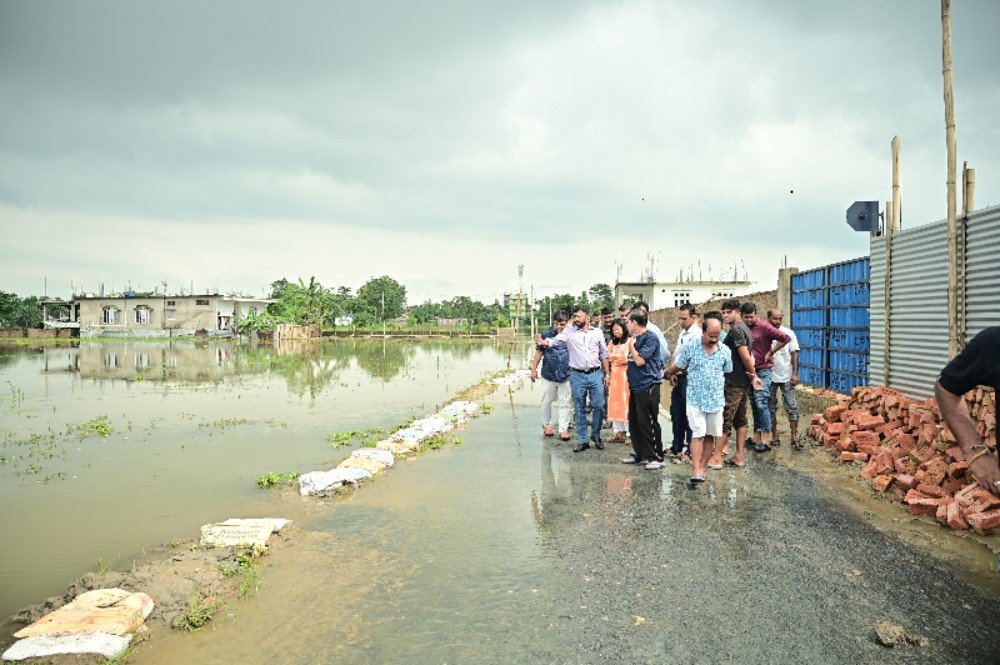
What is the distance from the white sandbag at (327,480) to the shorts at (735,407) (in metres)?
4.29

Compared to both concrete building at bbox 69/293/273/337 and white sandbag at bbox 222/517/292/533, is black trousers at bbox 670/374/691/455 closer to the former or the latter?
white sandbag at bbox 222/517/292/533

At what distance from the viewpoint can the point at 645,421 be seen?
720 cm

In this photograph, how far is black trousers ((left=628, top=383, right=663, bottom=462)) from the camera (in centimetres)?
718

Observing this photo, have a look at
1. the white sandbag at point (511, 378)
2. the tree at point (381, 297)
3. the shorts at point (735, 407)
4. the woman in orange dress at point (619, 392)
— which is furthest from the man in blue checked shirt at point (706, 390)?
the tree at point (381, 297)

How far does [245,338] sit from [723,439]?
58.0 metres

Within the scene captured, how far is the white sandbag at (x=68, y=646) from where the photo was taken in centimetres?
320

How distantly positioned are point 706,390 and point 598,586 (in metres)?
3.07

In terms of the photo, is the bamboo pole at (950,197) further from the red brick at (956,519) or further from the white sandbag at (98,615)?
the white sandbag at (98,615)

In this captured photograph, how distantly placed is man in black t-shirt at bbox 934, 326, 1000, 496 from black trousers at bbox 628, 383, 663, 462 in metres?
4.44

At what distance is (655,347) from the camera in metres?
7.19

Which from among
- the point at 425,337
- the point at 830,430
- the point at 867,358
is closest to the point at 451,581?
the point at 830,430

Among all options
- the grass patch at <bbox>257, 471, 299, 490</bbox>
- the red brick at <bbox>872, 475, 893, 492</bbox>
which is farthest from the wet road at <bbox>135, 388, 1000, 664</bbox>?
the grass patch at <bbox>257, 471, 299, 490</bbox>

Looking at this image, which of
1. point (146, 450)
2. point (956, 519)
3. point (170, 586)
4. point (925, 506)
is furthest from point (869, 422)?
point (146, 450)

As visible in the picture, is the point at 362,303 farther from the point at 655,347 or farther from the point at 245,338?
the point at 655,347
